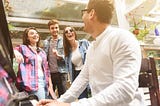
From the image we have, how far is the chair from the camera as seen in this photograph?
1.41 metres

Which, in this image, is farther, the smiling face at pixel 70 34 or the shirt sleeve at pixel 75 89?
the smiling face at pixel 70 34

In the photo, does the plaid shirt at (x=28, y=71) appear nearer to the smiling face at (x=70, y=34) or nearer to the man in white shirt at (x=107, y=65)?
the smiling face at (x=70, y=34)

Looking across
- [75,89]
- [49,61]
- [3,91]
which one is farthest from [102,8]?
[49,61]

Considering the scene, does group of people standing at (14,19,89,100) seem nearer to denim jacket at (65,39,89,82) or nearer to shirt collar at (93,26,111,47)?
denim jacket at (65,39,89,82)

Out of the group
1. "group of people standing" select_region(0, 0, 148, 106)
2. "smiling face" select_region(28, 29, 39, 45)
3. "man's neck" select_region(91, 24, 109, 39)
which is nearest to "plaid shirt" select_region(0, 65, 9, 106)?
"group of people standing" select_region(0, 0, 148, 106)

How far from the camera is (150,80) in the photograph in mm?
1406

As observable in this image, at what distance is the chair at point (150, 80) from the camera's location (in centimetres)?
141

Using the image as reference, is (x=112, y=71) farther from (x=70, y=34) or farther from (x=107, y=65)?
(x=70, y=34)

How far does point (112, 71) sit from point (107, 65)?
1.4 inches

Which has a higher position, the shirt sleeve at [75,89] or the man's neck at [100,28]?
the man's neck at [100,28]

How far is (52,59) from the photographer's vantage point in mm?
2988

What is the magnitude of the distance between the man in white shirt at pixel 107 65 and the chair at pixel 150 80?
19 cm

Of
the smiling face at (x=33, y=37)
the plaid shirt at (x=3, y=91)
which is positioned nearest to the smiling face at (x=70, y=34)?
the smiling face at (x=33, y=37)

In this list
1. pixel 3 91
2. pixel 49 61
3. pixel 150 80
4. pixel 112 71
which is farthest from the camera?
pixel 49 61
